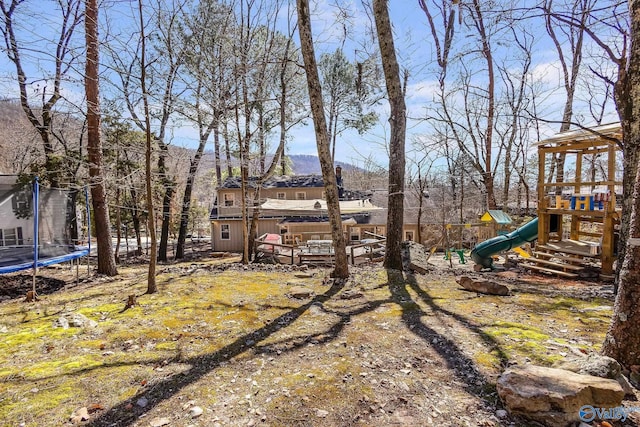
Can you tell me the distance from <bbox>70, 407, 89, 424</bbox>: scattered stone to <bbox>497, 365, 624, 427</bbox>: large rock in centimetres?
282

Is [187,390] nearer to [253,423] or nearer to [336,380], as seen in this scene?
[253,423]

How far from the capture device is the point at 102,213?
24.5 ft

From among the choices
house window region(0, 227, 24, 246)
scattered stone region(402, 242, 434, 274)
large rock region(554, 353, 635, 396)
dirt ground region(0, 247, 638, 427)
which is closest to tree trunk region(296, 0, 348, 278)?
dirt ground region(0, 247, 638, 427)

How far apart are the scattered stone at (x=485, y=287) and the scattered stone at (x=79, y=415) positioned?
5.19 m

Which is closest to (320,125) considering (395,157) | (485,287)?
(395,157)

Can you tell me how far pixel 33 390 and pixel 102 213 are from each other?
233 inches

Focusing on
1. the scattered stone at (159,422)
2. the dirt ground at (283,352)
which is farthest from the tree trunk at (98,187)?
the scattered stone at (159,422)

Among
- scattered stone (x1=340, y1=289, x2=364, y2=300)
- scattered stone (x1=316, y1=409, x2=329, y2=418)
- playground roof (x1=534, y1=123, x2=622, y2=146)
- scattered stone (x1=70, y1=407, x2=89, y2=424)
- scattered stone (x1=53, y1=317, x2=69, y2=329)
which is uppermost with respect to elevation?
playground roof (x1=534, y1=123, x2=622, y2=146)

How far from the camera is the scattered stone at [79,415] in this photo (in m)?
2.12

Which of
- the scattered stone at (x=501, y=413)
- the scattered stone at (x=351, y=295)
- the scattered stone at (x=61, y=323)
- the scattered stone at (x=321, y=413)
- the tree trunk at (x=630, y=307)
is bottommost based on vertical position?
the scattered stone at (x=351, y=295)

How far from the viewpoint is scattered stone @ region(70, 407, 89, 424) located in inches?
83.3

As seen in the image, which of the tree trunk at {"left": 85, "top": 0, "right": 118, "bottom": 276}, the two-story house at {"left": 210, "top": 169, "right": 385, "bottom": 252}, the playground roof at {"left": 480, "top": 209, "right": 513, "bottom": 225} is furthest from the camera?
the two-story house at {"left": 210, "top": 169, "right": 385, "bottom": 252}

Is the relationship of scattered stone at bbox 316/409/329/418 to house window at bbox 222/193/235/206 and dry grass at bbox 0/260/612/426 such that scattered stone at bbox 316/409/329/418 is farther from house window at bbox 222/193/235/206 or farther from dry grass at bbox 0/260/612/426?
house window at bbox 222/193/235/206

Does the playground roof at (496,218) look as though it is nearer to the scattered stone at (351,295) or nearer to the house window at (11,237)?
the scattered stone at (351,295)
